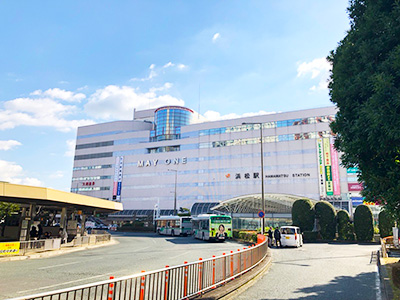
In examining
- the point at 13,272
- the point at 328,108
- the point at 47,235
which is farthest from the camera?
the point at 328,108

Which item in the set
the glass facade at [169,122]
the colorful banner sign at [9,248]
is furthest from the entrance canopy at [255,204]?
the glass facade at [169,122]

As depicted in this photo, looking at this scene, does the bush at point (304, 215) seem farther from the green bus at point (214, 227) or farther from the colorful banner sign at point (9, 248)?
the colorful banner sign at point (9, 248)

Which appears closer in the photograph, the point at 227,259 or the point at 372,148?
the point at 372,148

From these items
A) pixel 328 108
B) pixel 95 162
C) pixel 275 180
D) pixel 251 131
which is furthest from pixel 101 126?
pixel 328 108

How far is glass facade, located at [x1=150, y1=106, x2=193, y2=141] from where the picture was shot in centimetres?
7619

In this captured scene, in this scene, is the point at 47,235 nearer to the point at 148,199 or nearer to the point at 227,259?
the point at 227,259

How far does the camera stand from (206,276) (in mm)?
8234

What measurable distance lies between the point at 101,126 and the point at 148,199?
2628 cm

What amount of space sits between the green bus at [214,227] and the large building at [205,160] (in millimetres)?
22661

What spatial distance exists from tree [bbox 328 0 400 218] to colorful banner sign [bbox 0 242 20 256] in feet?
57.7

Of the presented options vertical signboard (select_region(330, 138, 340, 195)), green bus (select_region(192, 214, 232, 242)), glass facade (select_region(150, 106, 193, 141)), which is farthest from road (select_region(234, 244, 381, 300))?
glass facade (select_region(150, 106, 193, 141))

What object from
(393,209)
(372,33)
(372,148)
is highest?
(372,33)

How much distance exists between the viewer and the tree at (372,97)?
6969mm

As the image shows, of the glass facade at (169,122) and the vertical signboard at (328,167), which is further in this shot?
the glass facade at (169,122)
